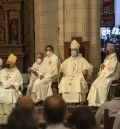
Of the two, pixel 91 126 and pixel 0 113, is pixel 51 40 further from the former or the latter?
pixel 91 126

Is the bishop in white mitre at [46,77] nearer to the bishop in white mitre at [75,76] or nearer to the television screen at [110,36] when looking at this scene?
the bishop in white mitre at [75,76]

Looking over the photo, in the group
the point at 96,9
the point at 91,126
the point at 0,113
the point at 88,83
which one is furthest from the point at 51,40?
the point at 91,126

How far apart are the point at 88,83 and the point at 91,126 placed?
926 cm

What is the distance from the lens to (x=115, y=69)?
41.3ft

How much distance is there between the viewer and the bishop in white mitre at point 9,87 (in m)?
11.9

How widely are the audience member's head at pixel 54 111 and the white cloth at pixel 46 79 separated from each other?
8990mm

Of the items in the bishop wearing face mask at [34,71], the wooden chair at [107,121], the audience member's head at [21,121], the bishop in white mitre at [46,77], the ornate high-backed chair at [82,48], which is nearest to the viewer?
the audience member's head at [21,121]

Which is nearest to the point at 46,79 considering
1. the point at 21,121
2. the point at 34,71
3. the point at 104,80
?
the point at 34,71

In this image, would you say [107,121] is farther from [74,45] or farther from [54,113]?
[74,45]

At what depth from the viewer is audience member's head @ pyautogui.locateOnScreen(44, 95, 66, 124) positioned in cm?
379

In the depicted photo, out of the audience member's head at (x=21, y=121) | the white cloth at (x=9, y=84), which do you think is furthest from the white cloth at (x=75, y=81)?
the audience member's head at (x=21, y=121)

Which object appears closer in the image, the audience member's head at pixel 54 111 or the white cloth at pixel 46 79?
the audience member's head at pixel 54 111

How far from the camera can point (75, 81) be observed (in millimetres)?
12547

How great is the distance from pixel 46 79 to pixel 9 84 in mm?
1021
